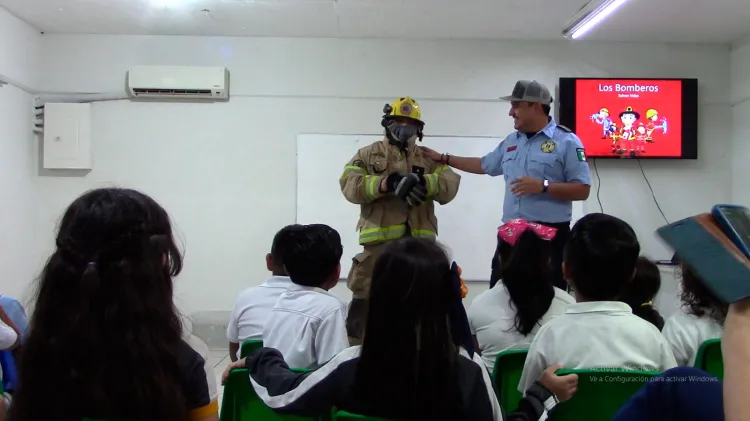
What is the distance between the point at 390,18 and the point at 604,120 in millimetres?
1981

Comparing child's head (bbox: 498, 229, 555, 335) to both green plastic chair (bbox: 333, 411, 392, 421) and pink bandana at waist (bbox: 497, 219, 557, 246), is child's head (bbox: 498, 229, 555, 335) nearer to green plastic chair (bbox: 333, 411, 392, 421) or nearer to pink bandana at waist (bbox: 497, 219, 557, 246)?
pink bandana at waist (bbox: 497, 219, 557, 246)

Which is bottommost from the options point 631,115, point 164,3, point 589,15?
point 631,115

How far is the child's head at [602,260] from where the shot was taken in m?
1.54

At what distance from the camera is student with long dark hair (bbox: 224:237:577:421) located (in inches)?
41.9

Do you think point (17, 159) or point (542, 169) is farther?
point (17, 159)

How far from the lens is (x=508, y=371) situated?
5.17ft

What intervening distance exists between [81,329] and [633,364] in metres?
1.26

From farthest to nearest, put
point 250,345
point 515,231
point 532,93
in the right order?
point 532,93
point 515,231
point 250,345

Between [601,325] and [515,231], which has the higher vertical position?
[515,231]

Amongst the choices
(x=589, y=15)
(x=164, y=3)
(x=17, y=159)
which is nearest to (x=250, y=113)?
(x=164, y=3)

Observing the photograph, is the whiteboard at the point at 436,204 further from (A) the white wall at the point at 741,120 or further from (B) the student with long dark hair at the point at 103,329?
(B) the student with long dark hair at the point at 103,329

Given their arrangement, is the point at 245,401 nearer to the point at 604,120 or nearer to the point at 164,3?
the point at 164,3

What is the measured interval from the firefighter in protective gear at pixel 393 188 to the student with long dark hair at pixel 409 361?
176cm

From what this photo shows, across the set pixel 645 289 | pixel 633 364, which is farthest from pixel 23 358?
pixel 645 289
